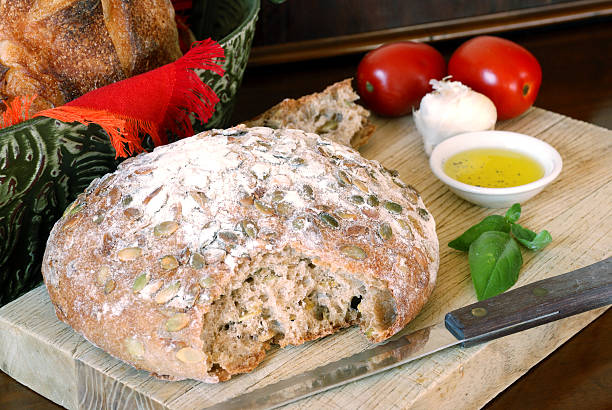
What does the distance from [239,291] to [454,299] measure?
1.33 feet

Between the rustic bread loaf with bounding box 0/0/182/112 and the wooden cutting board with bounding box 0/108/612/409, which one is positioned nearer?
the wooden cutting board with bounding box 0/108/612/409

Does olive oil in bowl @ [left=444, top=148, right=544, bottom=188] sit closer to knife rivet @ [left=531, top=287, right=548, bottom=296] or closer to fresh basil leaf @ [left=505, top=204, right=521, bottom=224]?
fresh basil leaf @ [left=505, top=204, right=521, bottom=224]

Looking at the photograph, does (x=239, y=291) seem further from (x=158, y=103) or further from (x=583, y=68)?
(x=583, y=68)

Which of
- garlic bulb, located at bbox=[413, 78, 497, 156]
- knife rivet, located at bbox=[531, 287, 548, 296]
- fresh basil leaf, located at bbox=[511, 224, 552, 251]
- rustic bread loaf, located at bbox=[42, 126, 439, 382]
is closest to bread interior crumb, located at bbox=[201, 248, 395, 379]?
rustic bread loaf, located at bbox=[42, 126, 439, 382]

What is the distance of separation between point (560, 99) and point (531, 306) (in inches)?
47.1

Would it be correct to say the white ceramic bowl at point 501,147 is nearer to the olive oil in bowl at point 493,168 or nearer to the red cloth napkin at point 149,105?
the olive oil in bowl at point 493,168

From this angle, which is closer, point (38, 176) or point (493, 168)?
point (38, 176)

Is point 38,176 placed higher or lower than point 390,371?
higher

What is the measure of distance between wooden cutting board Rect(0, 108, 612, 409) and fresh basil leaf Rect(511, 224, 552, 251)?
23 mm

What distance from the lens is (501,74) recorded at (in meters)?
1.93

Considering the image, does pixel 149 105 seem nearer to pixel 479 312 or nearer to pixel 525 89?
pixel 479 312

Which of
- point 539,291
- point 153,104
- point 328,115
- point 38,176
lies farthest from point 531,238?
point 38,176

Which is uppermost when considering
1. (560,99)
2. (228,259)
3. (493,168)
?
(228,259)

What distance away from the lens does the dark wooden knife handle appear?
1203 millimetres
